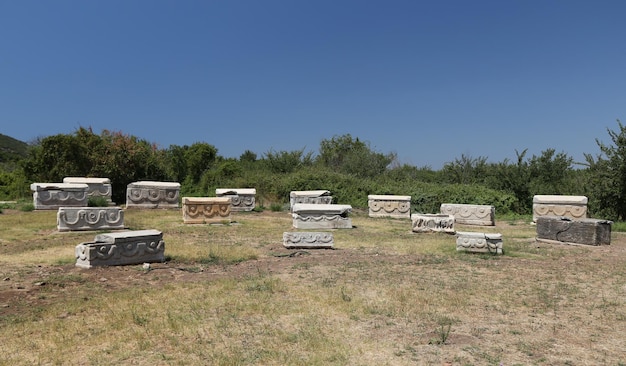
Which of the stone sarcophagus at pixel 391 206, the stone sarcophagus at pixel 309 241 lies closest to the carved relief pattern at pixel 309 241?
the stone sarcophagus at pixel 309 241

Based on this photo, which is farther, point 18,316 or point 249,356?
point 18,316

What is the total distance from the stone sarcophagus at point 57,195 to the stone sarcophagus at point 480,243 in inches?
552

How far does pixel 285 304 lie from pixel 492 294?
3.13m

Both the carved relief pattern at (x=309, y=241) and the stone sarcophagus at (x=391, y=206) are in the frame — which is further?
the stone sarcophagus at (x=391, y=206)

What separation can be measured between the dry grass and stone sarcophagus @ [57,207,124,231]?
187 centimetres

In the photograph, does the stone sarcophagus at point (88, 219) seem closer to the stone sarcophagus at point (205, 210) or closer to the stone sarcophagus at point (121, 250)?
the stone sarcophagus at point (205, 210)

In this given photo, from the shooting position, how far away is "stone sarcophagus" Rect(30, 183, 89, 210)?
17203mm

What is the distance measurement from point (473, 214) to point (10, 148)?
61.1 m

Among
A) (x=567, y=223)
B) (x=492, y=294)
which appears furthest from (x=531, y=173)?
(x=492, y=294)

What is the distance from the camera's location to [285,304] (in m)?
6.22

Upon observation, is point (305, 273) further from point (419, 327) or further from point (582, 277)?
point (582, 277)

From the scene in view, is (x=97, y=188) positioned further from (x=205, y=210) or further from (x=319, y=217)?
(x=319, y=217)

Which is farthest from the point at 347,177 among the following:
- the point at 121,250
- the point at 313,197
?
the point at 121,250

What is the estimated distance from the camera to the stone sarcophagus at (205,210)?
15.6 meters
